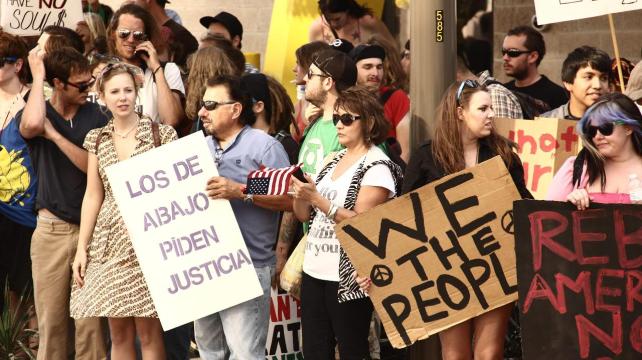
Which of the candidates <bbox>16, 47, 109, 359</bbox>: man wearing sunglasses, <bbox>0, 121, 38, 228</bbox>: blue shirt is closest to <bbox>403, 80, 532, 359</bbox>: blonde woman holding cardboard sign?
<bbox>16, 47, 109, 359</bbox>: man wearing sunglasses

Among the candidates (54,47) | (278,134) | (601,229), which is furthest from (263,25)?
(601,229)

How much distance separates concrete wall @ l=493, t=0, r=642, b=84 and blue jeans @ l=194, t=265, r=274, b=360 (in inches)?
220

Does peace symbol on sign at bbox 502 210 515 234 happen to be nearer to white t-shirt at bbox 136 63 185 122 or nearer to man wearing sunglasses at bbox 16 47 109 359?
man wearing sunglasses at bbox 16 47 109 359

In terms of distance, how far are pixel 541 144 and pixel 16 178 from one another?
11.3 ft

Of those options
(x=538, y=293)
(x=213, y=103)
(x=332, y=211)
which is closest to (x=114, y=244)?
(x=213, y=103)

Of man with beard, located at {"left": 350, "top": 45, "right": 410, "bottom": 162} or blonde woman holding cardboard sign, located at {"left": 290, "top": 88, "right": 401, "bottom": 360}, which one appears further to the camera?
man with beard, located at {"left": 350, "top": 45, "right": 410, "bottom": 162}

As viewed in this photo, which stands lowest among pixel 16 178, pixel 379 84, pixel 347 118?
pixel 16 178

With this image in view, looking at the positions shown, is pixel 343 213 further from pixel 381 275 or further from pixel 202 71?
pixel 202 71

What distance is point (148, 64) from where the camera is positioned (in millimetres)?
10062

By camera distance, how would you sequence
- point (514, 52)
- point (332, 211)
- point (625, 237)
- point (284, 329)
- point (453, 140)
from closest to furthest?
point (625, 237), point (453, 140), point (332, 211), point (284, 329), point (514, 52)

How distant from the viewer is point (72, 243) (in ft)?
29.1

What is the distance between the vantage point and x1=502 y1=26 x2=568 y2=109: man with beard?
34.0 feet

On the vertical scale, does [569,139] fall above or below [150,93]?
below

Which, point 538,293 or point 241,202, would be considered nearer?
point 538,293
